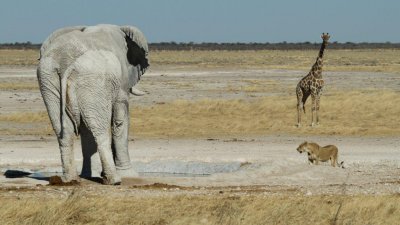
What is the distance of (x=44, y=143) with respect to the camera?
22.0 metres

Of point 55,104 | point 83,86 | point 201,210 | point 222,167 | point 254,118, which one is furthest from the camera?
point 254,118

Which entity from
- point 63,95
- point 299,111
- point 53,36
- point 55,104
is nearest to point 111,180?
point 55,104

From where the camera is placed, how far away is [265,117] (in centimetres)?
2800

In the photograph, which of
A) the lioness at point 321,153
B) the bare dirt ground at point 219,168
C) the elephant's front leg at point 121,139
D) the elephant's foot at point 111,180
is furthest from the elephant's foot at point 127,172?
the lioness at point 321,153

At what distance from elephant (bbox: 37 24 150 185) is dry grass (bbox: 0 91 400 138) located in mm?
8899

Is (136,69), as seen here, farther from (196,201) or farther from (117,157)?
(196,201)

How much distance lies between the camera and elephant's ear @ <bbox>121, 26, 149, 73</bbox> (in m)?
A: 15.8

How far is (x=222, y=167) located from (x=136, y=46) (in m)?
3.07

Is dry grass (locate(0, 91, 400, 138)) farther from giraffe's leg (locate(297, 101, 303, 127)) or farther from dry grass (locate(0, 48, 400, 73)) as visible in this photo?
dry grass (locate(0, 48, 400, 73))

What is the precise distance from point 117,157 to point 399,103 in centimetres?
1671

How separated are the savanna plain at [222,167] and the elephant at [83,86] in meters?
0.66

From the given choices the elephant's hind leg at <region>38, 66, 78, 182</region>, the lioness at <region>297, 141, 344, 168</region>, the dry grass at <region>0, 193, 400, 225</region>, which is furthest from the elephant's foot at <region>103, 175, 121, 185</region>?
the lioness at <region>297, 141, 344, 168</region>

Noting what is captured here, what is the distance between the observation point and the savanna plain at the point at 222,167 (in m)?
11.8

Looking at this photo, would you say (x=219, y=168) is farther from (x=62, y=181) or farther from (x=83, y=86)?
(x=83, y=86)
